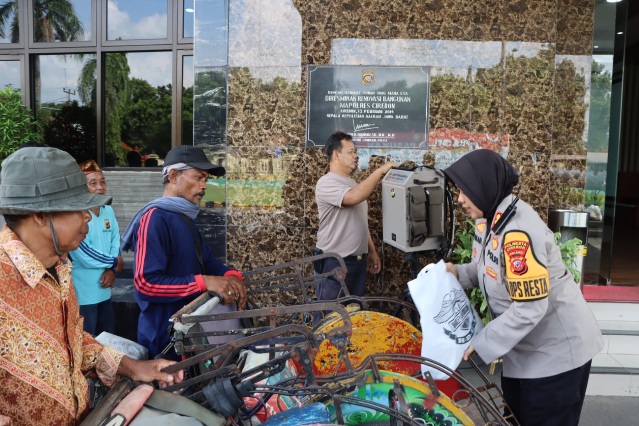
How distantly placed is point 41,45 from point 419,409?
6.42 m

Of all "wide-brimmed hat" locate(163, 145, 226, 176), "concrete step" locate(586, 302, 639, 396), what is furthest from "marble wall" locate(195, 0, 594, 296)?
"wide-brimmed hat" locate(163, 145, 226, 176)

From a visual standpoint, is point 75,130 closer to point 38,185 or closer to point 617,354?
point 38,185

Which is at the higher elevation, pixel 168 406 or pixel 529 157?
pixel 529 157

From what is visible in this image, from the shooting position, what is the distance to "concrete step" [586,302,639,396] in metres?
4.44

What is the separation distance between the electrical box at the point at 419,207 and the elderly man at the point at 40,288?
3049 millimetres

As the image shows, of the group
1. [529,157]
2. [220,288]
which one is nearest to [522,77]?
[529,157]

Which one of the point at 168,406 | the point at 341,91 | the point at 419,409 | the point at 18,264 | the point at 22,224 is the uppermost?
the point at 341,91

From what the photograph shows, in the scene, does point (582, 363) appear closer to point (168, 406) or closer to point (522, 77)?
point (168, 406)

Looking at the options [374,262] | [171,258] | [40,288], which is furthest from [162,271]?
[374,262]

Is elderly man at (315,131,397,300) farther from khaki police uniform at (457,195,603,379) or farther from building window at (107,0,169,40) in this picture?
building window at (107,0,169,40)

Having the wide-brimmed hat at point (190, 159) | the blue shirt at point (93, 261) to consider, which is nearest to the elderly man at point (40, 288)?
the wide-brimmed hat at point (190, 159)

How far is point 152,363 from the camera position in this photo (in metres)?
2.12

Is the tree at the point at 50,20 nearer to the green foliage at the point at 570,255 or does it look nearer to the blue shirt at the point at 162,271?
the blue shirt at the point at 162,271

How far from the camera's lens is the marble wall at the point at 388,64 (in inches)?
214
